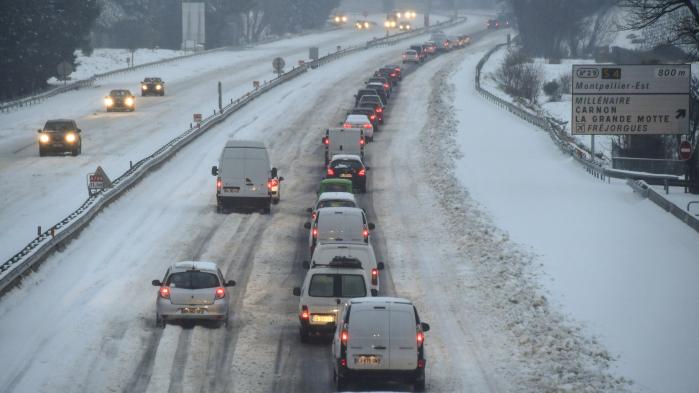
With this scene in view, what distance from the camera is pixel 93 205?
40.3 meters

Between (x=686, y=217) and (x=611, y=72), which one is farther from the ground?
(x=611, y=72)

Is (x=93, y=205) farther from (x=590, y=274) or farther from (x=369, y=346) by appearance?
(x=369, y=346)

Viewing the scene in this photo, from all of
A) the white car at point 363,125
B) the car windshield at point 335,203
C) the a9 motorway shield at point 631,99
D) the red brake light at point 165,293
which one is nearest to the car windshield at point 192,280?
the red brake light at point 165,293

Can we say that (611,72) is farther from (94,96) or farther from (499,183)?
(94,96)

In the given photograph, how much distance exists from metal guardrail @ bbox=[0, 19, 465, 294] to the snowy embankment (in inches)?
471

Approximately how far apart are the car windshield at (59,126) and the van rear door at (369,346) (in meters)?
Answer: 38.3

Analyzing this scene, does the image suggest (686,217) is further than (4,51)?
No

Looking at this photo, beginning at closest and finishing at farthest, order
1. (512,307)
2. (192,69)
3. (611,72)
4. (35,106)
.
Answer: (512,307) → (611,72) → (35,106) → (192,69)

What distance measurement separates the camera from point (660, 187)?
49.1 m

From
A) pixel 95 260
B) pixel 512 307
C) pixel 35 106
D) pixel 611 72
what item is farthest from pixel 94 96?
pixel 512 307

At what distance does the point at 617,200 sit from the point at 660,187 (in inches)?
269

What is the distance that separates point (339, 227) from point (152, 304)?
5594 mm

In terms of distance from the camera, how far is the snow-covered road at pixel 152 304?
22781 millimetres

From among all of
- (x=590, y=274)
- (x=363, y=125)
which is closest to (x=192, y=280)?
(x=590, y=274)
